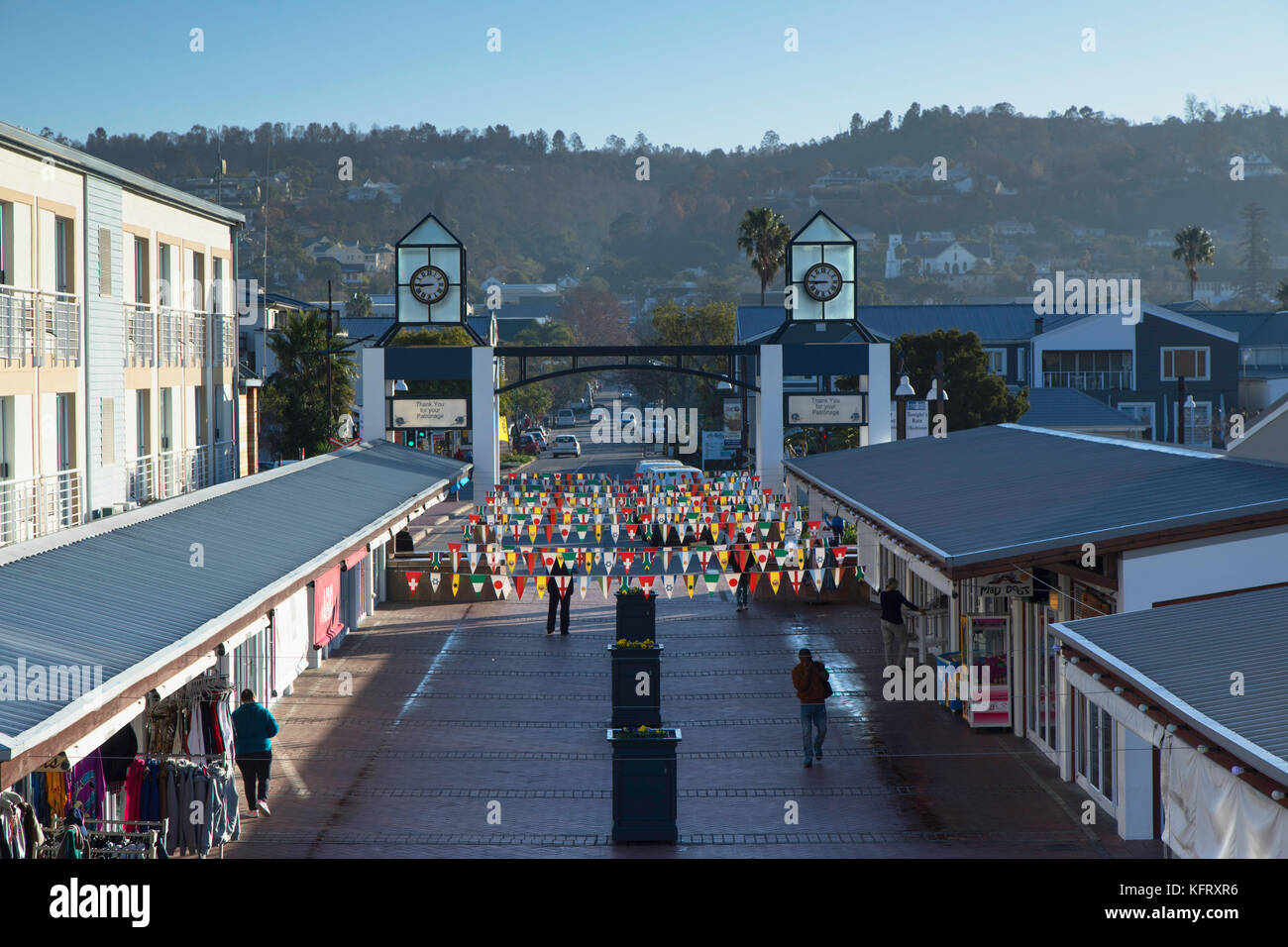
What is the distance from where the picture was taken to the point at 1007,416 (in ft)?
201

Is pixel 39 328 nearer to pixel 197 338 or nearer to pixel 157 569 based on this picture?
pixel 157 569

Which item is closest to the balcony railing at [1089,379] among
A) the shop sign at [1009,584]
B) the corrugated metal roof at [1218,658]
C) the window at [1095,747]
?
the shop sign at [1009,584]

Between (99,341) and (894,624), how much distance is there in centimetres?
1438

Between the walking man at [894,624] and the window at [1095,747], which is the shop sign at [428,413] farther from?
the window at [1095,747]

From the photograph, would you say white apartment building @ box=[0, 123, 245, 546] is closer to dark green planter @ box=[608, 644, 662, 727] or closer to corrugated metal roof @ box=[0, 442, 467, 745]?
corrugated metal roof @ box=[0, 442, 467, 745]

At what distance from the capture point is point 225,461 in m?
34.7

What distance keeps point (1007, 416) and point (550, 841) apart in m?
50.7

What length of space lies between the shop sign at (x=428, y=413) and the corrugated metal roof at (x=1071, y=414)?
24.9 meters

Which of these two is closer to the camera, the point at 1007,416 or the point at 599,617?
the point at 599,617

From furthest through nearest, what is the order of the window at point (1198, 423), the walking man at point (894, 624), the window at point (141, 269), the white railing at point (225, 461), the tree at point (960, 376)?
the window at point (1198, 423) → the tree at point (960, 376) → the white railing at point (225, 461) → the window at point (141, 269) → the walking man at point (894, 624)

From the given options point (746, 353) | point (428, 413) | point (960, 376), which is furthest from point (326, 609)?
point (960, 376)

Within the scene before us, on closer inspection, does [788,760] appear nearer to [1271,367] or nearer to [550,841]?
[550,841]

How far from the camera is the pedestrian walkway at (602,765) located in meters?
14.0
